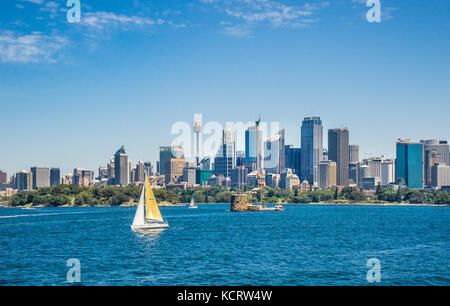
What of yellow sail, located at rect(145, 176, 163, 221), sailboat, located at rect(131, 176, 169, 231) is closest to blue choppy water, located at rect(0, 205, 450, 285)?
sailboat, located at rect(131, 176, 169, 231)

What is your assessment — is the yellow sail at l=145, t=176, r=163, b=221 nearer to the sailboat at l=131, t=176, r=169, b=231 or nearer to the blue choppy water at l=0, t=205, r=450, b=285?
the sailboat at l=131, t=176, r=169, b=231

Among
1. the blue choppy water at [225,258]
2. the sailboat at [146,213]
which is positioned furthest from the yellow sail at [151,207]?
the blue choppy water at [225,258]

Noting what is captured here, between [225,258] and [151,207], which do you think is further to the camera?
[151,207]

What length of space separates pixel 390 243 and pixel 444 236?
17.0m

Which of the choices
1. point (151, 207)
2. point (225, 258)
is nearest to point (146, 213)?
point (151, 207)

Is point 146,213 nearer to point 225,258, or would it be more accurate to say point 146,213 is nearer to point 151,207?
point 151,207

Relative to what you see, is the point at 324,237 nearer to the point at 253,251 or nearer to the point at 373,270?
the point at 253,251

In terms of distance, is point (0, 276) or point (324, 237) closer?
point (0, 276)

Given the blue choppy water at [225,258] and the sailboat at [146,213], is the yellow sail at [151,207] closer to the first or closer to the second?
the sailboat at [146,213]

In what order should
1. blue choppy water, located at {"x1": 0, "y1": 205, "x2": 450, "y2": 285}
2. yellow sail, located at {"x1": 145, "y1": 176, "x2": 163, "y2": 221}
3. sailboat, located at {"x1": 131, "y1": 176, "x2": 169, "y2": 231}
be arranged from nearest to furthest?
blue choppy water, located at {"x1": 0, "y1": 205, "x2": 450, "y2": 285} < sailboat, located at {"x1": 131, "y1": 176, "x2": 169, "y2": 231} < yellow sail, located at {"x1": 145, "y1": 176, "x2": 163, "y2": 221}

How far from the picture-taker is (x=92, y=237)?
77.4m

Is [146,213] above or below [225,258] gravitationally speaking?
above
